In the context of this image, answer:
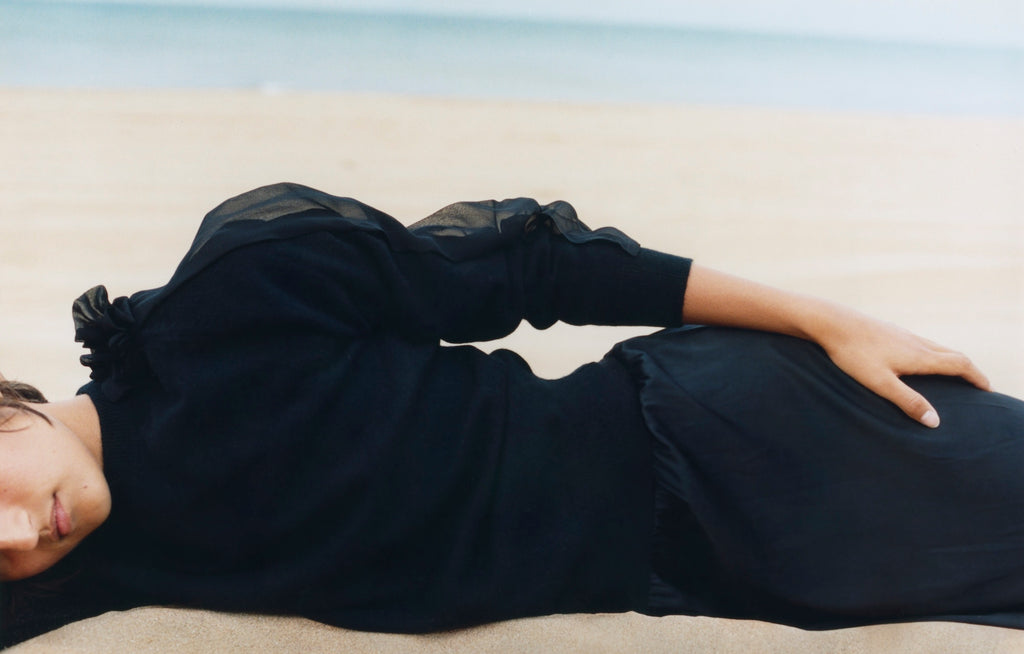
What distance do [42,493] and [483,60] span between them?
8.68m

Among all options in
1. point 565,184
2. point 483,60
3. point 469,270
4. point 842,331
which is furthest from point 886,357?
point 483,60

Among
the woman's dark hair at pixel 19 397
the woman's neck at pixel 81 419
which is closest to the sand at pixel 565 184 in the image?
the woman's dark hair at pixel 19 397

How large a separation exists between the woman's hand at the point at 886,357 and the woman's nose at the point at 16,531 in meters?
0.98

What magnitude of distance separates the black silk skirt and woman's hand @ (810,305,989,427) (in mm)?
17

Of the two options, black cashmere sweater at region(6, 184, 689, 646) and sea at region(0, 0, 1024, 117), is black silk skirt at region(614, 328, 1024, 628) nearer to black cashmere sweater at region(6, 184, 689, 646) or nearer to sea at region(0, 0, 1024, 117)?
black cashmere sweater at region(6, 184, 689, 646)

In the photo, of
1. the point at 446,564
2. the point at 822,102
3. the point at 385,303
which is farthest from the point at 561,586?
the point at 822,102

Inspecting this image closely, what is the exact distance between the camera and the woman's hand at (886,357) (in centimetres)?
125

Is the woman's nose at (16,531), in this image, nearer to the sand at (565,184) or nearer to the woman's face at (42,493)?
the woman's face at (42,493)

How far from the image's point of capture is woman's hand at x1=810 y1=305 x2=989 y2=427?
4.11 ft

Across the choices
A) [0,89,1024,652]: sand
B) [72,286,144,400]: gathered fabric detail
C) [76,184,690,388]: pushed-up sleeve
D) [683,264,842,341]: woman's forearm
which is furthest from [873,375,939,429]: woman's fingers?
[0,89,1024,652]: sand

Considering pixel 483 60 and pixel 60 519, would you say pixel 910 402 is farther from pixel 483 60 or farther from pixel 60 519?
pixel 483 60

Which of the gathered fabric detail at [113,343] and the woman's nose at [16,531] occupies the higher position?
the gathered fabric detail at [113,343]

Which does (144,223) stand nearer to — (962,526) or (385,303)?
(385,303)

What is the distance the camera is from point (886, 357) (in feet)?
4.19
